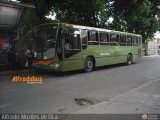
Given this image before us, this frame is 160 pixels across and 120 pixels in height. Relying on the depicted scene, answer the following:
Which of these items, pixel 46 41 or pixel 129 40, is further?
pixel 129 40

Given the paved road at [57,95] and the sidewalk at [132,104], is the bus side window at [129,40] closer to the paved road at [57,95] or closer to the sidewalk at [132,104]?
the paved road at [57,95]

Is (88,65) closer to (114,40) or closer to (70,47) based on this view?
(70,47)

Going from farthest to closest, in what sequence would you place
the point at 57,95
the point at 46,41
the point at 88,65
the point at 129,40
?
the point at 129,40 → the point at 88,65 → the point at 46,41 → the point at 57,95

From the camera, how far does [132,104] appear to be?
7.52 m

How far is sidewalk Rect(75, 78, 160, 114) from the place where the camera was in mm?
6812

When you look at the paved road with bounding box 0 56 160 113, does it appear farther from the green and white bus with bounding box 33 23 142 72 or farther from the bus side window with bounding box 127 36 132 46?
the bus side window with bounding box 127 36 132 46

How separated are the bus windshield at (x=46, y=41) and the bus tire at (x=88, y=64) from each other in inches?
99.9

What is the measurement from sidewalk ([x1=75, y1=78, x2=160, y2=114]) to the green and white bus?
567 centimetres

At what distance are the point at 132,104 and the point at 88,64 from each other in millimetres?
8550

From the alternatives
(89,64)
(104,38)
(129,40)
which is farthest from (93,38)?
(129,40)

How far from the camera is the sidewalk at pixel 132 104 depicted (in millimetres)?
6812

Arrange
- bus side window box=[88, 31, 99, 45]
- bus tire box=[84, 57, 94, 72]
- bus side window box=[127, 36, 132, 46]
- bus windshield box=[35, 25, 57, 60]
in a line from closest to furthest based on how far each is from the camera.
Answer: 1. bus windshield box=[35, 25, 57, 60]
2. bus tire box=[84, 57, 94, 72]
3. bus side window box=[88, 31, 99, 45]
4. bus side window box=[127, 36, 132, 46]

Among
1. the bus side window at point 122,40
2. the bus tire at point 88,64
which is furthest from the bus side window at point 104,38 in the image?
the bus side window at point 122,40

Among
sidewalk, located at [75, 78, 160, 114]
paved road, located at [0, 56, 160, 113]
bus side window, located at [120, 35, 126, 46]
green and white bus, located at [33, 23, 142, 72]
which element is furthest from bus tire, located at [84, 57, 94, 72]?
sidewalk, located at [75, 78, 160, 114]
